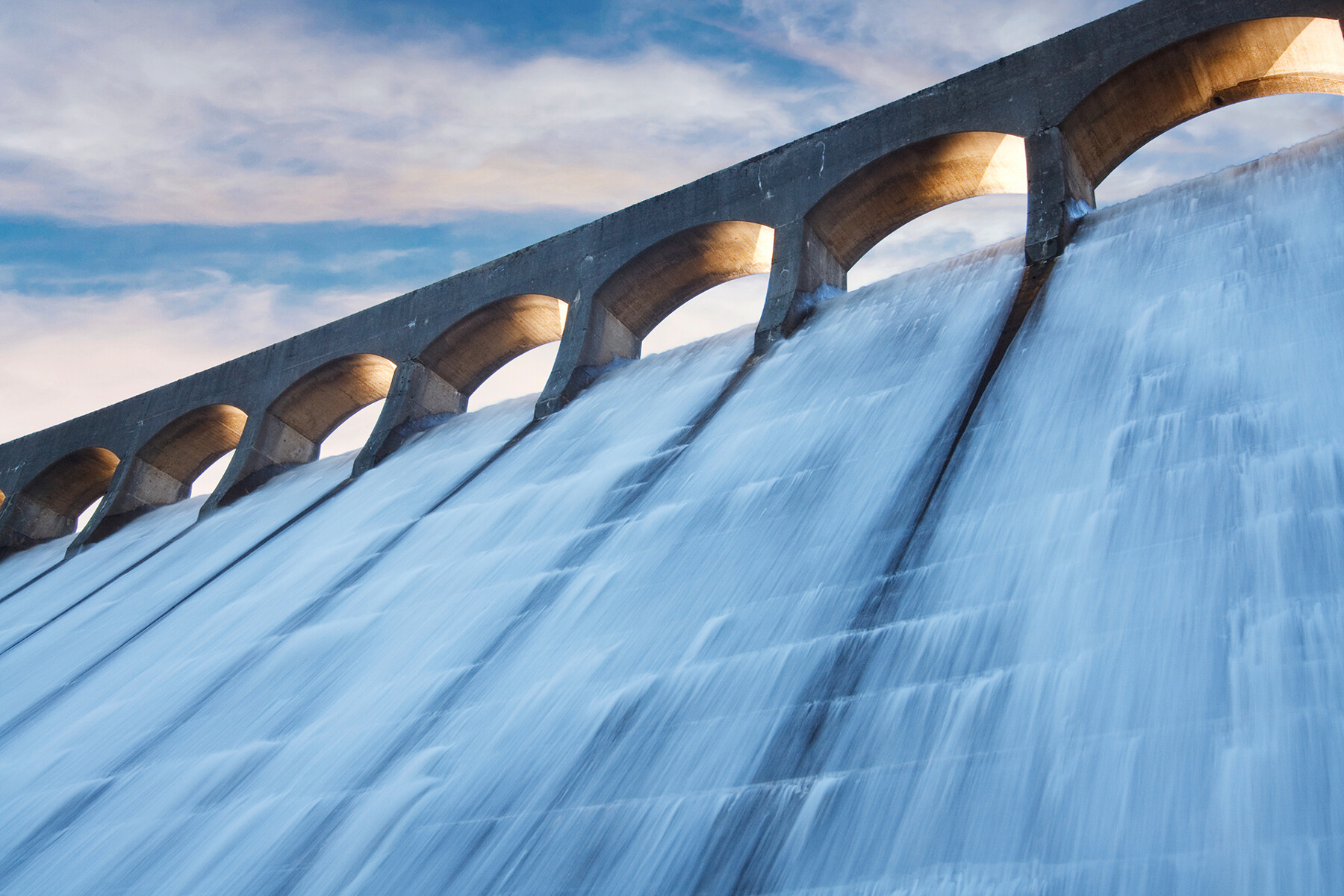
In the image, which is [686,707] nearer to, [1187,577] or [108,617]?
[1187,577]

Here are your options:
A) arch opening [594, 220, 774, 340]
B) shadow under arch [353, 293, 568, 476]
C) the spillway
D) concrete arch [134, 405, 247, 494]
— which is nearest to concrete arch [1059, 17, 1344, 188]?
the spillway

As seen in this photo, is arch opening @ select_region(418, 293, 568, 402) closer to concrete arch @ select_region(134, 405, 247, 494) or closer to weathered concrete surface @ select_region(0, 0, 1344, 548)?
weathered concrete surface @ select_region(0, 0, 1344, 548)

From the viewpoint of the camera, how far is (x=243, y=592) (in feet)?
25.1

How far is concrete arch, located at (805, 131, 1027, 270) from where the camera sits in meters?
8.60

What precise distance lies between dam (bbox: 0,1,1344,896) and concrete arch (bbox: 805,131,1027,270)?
34 millimetres

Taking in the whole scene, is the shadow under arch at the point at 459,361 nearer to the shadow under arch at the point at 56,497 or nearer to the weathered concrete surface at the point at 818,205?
the weathered concrete surface at the point at 818,205

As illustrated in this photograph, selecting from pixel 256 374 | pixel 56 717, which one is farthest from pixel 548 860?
pixel 256 374

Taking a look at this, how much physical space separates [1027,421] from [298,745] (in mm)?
3561

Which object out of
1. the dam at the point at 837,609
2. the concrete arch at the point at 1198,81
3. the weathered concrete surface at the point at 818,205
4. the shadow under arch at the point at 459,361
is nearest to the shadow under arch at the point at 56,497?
the weathered concrete surface at the point at 818,205

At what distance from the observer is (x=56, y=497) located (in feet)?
45.5

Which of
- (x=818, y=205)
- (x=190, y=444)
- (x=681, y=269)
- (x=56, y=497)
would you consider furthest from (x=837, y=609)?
(x=56, y=497)

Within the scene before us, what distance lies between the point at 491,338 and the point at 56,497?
644cm

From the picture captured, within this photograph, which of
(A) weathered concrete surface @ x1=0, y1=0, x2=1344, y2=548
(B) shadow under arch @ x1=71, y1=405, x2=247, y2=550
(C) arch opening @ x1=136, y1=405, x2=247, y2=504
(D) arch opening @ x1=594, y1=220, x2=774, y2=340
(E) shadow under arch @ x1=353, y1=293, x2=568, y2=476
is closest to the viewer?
(A) weathered concrete surface @ x1=0, y1=0, x2=1344, y2=548

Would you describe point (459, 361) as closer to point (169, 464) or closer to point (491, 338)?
point (491, 338)
